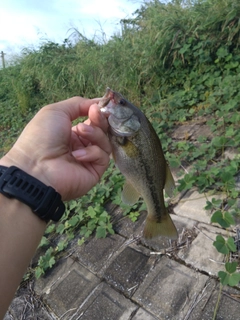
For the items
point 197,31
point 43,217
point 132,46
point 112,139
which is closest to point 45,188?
point 43,217

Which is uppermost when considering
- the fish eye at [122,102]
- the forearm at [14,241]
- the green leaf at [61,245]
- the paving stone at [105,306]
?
the fish eye at [122,102]

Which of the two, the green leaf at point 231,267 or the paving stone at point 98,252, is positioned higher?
the green leaf at point 231,267

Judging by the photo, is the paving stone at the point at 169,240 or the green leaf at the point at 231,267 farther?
the paving stone at the point at 169,240

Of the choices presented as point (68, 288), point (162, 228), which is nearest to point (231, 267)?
point (162, 228)

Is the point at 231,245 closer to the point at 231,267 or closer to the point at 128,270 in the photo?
the point at 231,267

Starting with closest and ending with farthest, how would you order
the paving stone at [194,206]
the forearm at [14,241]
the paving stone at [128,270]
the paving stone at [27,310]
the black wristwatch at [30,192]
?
1. the forearm at [14,241]
2. the black wristwatch at [30,192]
3. the paving stone at [128,270]
4. the paving stone at [27,310]
5. the paving stone at [194,206]

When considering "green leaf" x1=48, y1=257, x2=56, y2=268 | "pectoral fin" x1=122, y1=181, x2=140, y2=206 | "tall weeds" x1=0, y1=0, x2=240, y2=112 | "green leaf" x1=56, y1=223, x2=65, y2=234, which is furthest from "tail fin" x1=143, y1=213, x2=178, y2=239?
"tall weeds" x1=0, y1=0, x2=240, y2=112

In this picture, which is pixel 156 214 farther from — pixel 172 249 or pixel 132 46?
pixel 132 46

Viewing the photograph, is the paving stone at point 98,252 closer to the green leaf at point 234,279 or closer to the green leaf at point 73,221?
the green leaf at point 73,221

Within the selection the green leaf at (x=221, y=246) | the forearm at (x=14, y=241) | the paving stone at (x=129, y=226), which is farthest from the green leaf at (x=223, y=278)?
the forearm at (x=14, y=241)
